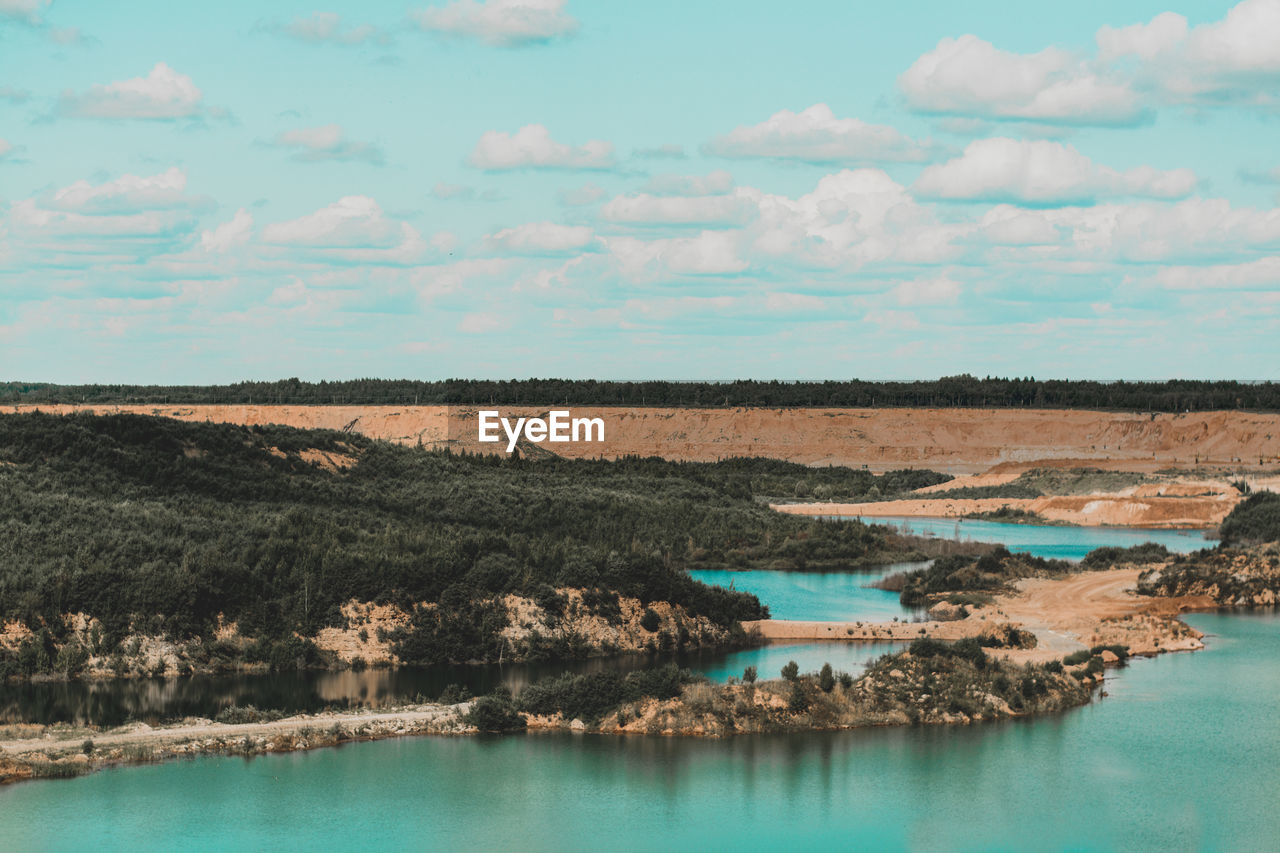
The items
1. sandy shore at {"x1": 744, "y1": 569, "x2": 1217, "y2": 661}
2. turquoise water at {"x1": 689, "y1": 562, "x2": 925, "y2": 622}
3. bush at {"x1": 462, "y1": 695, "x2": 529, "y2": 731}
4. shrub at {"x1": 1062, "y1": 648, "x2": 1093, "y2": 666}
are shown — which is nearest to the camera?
bush at {"x1": 462, "y1": 695, "x2": 529, "y2": 731}

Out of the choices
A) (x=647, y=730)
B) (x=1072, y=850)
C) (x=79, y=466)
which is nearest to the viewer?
(x=1072, y=850)

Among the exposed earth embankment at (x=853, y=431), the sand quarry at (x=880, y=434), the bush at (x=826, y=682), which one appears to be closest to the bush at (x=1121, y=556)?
the bush at (x=826, y=682)

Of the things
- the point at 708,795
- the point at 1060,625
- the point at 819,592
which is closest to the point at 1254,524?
the point at 819,592

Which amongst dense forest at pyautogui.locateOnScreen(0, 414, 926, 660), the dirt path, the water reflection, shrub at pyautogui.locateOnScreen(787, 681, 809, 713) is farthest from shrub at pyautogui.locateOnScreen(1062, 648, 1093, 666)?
the dirt path

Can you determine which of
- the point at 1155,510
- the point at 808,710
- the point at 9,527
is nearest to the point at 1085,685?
the point at 808,710

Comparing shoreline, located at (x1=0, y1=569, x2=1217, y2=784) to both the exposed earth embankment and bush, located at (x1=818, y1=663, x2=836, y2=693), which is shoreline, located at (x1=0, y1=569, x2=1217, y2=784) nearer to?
bush, located at (x1=818, y1=663, x2=836, y2=693)

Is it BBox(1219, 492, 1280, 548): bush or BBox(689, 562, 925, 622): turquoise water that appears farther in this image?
BBox(1219, 492, 1280, 548): bush

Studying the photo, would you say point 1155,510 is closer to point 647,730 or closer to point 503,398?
point 647,730
